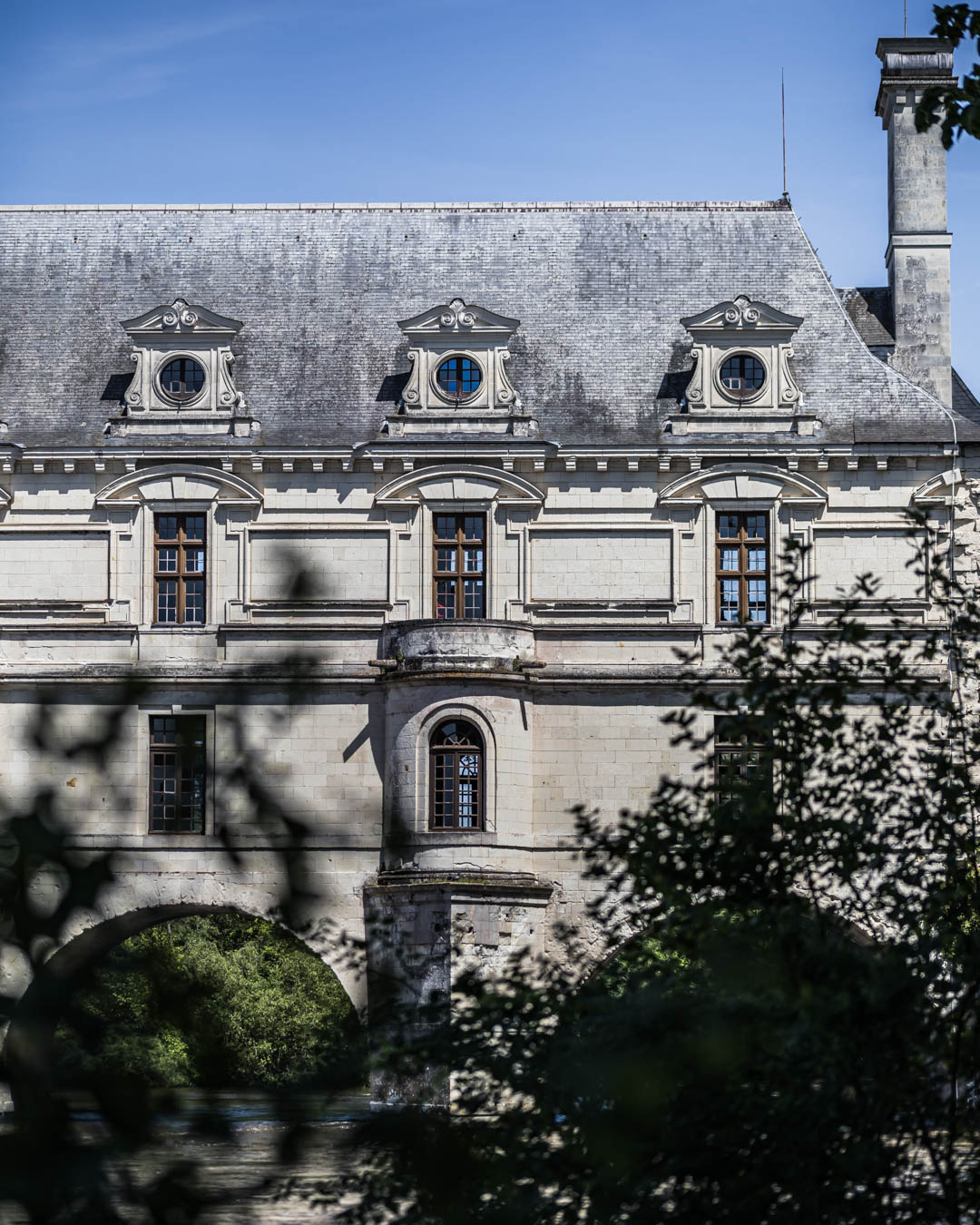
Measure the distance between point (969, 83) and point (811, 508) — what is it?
19773mm

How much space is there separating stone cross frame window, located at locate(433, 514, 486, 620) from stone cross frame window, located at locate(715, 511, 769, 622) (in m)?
3.50

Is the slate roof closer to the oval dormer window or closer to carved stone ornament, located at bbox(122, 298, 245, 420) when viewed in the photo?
carved stone ornament, located at bbox(122, 298, 245, 420)

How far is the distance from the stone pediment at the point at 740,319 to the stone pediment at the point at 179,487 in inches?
278

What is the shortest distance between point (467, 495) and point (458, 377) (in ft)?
6.18

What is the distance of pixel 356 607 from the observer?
30328 mm

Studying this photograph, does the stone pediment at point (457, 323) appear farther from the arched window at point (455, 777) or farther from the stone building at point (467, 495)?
the arched window at point (455, 777)

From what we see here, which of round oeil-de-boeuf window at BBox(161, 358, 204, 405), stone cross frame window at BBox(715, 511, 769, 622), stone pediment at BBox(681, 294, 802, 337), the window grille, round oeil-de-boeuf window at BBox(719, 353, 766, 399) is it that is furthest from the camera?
round oeil-de-boeuf window at BBox(161, 358, 204, 405)

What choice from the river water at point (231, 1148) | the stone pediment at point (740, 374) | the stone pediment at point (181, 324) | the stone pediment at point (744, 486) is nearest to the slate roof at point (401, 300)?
the stone pediment at point (740, 374)

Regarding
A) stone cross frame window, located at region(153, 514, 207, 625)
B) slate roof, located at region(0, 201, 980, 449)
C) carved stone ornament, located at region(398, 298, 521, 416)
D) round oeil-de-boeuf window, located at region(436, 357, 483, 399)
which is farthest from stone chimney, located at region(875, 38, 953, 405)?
stone cross frame window, located at region(153, 514, 207, 625)

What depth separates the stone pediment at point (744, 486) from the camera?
31.1 meters

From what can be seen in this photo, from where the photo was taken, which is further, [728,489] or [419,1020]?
[728,489]

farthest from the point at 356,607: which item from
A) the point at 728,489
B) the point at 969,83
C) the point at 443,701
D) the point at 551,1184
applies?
the point at 551,1184

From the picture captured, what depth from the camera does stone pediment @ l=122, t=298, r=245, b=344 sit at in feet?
104

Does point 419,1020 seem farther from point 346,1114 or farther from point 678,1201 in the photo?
point 346,1114
